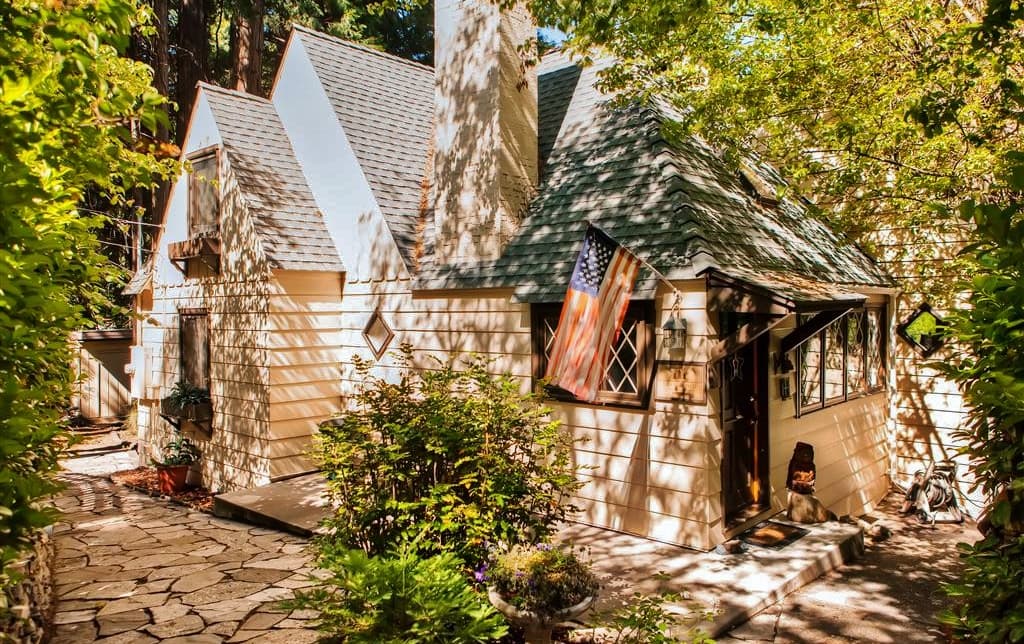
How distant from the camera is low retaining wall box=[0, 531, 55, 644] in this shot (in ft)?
12.1

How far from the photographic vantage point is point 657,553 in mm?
6523

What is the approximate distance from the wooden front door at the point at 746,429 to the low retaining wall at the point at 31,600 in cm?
618

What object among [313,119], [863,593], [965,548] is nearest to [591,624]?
[965,548]

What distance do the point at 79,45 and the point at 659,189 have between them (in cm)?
553

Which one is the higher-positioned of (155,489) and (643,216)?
(643,216)

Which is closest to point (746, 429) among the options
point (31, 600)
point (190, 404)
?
point (31, 600)

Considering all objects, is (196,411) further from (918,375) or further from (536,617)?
(918,375)

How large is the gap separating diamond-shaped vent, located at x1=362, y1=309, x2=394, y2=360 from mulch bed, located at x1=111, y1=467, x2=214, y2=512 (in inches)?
136

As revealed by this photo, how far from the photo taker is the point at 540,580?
13.6ft

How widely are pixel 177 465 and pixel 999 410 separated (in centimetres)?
1188

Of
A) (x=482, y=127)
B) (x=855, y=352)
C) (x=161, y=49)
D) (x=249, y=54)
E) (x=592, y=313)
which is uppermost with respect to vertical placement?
(x=249, y=54)

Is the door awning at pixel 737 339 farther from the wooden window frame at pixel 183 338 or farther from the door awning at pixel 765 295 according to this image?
the wooden window frame at pixel 183 338

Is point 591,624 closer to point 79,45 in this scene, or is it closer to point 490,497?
point 490,497

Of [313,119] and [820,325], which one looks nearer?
[820,325]
